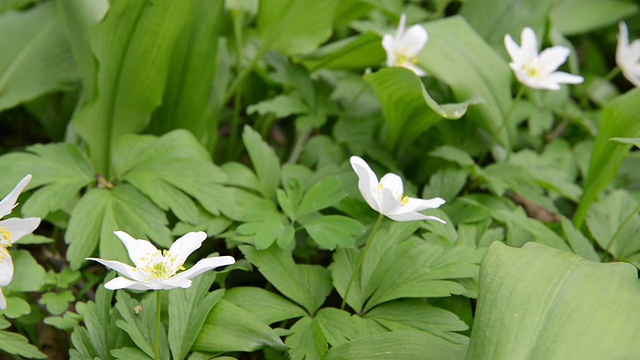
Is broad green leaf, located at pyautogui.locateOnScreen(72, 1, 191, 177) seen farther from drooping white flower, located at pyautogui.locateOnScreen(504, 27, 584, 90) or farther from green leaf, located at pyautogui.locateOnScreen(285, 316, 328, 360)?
drooping white flower, located at pyautogui.locateOnScreen(504, 27, 584, 90)

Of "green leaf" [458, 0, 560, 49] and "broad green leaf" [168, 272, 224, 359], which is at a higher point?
"green leaf" [458, 0, 560, 49]

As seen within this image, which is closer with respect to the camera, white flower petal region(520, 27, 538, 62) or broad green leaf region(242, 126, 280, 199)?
broad green leaf region(242, 126, 280, 199)

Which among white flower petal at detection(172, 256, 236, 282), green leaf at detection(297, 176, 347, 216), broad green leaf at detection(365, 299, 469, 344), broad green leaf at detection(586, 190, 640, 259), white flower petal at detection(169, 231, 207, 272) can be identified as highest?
white flower petal at detection(172, 256, 236, 282)

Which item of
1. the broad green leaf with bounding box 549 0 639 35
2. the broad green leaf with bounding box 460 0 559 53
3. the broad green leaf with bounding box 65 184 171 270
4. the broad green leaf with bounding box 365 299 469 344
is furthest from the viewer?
the broad green leaf with bounding box 549 0 639 35

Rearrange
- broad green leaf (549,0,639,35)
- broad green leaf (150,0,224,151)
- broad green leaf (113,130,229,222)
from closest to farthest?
broad green leaf (113,130,229,222)
broad green leaf (150,0,224,151)
broad green leaf (549,0,639,35)

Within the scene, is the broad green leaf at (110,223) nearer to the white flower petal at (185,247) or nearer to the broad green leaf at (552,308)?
the white flower petal at (185,247)

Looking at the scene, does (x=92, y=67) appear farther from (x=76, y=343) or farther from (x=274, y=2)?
(x=76, y=343)

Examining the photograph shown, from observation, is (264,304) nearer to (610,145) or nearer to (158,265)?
(158,265)

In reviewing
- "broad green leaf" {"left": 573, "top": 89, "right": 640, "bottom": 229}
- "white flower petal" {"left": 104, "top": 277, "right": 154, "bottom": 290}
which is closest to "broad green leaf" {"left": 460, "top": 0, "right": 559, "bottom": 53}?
"broad green leaf" {"left": 573, "top": 89, "right": 640, "bottom": 229}
